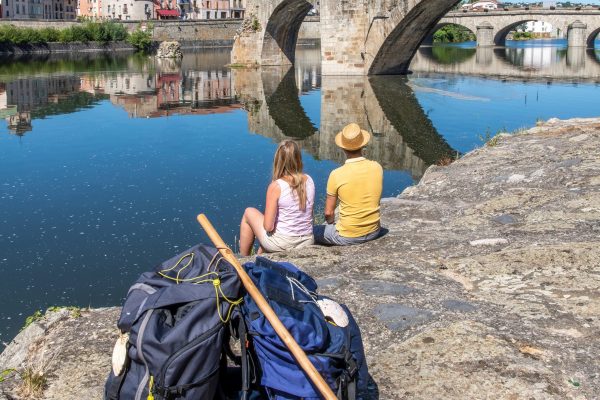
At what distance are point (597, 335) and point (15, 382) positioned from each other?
2.70 metres

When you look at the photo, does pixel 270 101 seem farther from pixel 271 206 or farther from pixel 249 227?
pixel 271 206

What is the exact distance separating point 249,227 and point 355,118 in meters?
12.3

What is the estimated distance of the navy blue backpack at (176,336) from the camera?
2.69m

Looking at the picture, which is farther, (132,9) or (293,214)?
(132,9)

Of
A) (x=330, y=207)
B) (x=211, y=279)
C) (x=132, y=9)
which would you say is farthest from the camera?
(x=132, y=9)

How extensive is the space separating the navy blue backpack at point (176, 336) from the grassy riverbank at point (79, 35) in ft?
150

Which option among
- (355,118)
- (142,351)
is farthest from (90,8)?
(142,351)

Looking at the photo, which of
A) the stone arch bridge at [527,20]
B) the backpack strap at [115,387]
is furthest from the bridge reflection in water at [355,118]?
the stone arch bridge at [527,20]

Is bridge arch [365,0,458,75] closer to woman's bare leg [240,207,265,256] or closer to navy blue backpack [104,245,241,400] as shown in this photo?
woman's bare leg [240,207,265,256]

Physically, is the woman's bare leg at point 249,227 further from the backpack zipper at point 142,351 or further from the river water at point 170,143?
the backpack zipper at point 142,351

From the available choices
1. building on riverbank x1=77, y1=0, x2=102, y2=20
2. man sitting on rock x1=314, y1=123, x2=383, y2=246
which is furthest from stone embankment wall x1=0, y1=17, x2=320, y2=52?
man sitting on rock x1=314, y1=123, x2=383, y2=246

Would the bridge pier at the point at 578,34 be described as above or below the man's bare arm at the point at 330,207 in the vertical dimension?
above

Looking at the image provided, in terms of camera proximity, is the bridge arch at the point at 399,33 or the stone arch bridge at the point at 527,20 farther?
the stone arch bridge at the point at 527,20

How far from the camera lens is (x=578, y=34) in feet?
167
